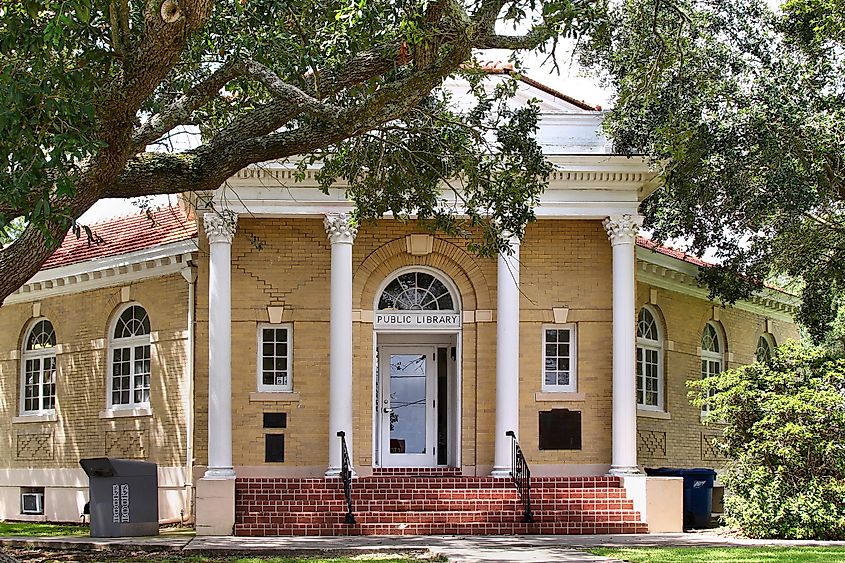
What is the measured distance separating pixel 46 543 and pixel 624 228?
10.6 meters

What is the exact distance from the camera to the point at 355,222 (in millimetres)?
17750

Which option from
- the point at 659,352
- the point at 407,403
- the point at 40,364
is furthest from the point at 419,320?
the point at 40,364

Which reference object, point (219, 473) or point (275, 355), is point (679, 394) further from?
point (219, 473)

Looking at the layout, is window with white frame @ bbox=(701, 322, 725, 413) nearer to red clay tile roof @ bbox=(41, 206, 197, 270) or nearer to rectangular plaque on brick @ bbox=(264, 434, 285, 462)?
rectangular plaque on brick @ bbox=(264, 434, 285, 462)

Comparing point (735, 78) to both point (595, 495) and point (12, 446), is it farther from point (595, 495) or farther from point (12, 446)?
point (12, 446)

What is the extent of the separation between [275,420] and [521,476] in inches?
177

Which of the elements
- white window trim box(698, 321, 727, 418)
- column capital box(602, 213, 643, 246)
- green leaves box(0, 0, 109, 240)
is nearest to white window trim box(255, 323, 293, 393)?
column capital box(602, 213, 643, 246)

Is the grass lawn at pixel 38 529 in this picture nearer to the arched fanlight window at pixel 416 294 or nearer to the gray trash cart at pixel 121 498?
the gray trash cart at pixel 121 498

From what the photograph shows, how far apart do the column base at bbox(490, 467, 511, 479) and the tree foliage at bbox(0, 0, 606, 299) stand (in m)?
5.79

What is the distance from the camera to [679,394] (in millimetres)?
26281

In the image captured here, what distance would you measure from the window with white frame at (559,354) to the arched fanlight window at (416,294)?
184 cm

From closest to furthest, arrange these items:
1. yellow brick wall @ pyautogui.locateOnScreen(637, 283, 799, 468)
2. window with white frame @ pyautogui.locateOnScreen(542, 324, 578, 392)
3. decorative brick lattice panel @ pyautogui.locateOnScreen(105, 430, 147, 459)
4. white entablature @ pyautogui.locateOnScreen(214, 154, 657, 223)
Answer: white entablature @ pyautogui.locateOnScreen(214, 154, 657, 223) → window with white frame @ pyautogui.locateOnScreen(542, 324, 578, 392) → decorative brick lattice panel @ pyautogui.locateOnScreen(105, 430, 147, 459) → yellow brick wall @ pyautogui.locateOnScreen(637, 283, 799, 468)

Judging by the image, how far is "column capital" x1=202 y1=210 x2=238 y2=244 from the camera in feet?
69.2

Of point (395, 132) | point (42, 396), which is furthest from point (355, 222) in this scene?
point (42, 396)
